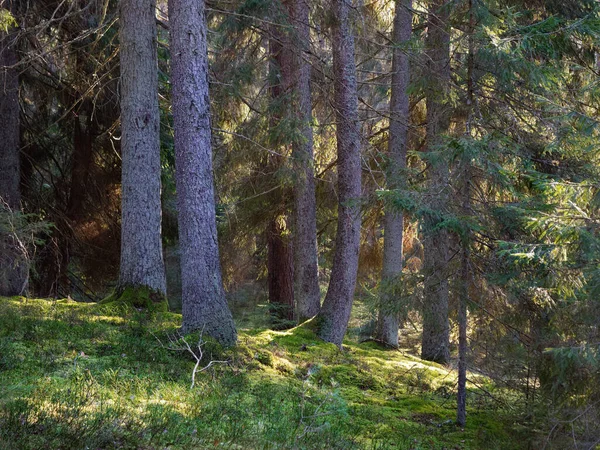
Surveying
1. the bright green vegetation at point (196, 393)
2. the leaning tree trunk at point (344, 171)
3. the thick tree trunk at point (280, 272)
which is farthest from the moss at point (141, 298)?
the thick tree trunk at point (280, 272)

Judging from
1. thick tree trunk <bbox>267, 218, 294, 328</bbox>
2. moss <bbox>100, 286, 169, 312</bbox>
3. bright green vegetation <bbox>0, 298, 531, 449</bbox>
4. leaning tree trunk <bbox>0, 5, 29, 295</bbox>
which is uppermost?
leaning tree trunk <bbox>0, 5, 29, 295</bbox>

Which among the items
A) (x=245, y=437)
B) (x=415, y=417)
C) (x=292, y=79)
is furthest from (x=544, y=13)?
(x=245, y=437)

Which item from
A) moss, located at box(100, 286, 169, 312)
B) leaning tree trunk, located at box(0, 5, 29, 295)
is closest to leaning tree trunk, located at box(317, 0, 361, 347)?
moss, located at box(100, 286, 169, 312)

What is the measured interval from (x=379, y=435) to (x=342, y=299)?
14.9 ft

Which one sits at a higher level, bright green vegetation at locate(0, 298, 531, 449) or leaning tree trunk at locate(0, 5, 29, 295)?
leaning tree trunk at locate(0, 5, 29, 295)

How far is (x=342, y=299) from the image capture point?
11.3 metres

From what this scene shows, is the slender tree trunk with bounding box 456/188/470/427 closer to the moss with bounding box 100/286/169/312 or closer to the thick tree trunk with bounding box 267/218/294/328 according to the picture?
the moss with bounding box 100/286/169/312

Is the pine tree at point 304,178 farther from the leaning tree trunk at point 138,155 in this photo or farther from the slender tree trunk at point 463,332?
the slender tree trunk at point 463,332

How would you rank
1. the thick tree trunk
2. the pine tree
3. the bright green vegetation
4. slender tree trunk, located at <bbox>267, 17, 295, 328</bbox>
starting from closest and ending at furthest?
the bright green vegetation < the pine tree < slender tree trunk, located at <bbox>267, 17, 295, 328</bbox> < the thick tree trunk

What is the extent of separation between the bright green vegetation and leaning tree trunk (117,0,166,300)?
0.79 metres

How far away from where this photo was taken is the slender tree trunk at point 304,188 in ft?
38.6

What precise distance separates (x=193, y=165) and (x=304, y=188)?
13.6 feet

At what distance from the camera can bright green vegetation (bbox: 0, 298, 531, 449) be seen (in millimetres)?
5035

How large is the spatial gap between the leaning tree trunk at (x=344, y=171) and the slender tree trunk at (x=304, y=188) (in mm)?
826
